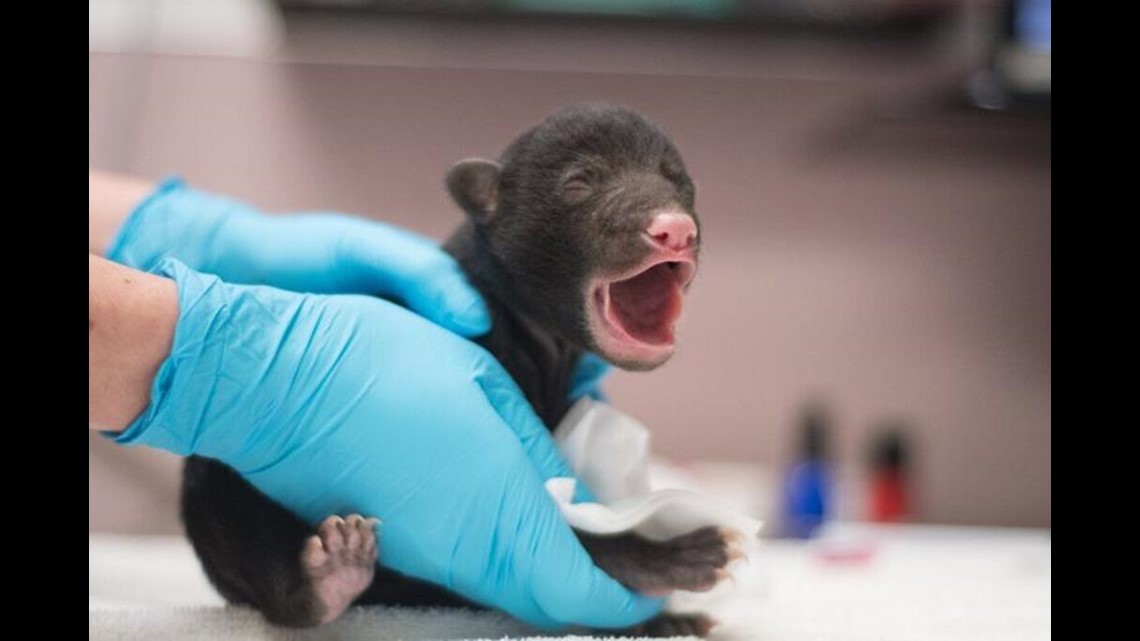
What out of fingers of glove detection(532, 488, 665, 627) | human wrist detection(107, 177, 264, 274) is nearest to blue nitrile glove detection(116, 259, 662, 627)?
fingers of glove detection(532, 488, 665, 627)

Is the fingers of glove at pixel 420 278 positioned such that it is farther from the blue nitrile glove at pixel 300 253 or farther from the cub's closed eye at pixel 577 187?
the cub's closed eye at pixel 577 187

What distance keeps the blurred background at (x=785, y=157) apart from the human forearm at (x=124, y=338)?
1242mm

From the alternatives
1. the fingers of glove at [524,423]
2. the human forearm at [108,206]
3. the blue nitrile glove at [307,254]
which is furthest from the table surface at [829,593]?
the human forearm at [108,206]

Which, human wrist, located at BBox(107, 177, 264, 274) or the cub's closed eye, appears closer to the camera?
the cub's closed eye

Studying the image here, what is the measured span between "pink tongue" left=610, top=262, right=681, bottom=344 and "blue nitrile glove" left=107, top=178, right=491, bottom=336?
0.21 m

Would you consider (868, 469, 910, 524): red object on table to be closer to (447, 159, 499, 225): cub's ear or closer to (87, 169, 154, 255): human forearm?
(447, 159, 499, 225): cub's ear

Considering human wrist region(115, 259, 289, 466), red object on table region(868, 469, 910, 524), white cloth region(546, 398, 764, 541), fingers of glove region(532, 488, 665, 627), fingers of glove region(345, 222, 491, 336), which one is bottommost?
red object on table region(868, 469, 910, 524)

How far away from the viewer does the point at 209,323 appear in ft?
3.32

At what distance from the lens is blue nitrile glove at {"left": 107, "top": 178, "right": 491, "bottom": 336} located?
1277mm

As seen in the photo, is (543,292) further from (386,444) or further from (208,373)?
(208,373)

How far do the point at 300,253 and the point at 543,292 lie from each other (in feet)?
1.30
